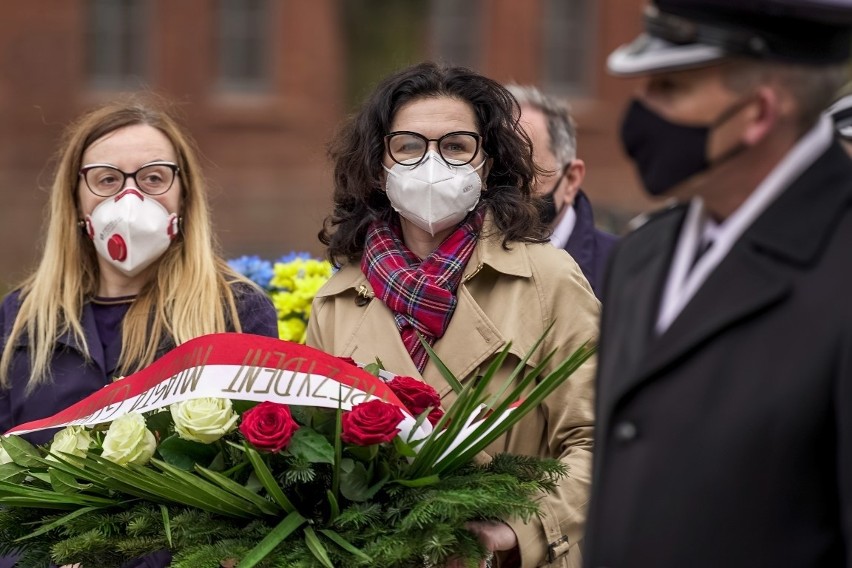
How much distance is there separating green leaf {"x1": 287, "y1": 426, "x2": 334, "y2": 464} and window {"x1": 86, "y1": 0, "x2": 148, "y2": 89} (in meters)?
17.9

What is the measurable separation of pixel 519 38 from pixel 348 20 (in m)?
5.60

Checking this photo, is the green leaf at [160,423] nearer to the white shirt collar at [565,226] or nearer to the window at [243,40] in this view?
the white shirt collar at [565,226]

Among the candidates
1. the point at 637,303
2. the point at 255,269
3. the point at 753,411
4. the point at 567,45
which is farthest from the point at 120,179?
the point at 567,45

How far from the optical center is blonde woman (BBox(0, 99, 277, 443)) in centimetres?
432

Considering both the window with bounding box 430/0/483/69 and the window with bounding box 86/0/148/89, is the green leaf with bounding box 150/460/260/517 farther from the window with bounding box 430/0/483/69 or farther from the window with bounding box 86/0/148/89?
the window with bounding box 430/0/483/69

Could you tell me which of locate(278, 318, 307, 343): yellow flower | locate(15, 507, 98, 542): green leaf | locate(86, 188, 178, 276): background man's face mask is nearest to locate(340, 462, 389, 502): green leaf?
locate(15, 507, 98, 542): green leaf

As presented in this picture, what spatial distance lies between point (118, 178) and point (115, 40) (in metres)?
16.6

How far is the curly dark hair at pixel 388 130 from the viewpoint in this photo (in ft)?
12.7

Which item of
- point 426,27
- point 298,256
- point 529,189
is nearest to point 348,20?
point 426,27

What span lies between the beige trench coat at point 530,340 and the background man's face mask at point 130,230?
0.92 meters

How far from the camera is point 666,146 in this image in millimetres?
2287

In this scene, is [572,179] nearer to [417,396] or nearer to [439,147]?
[439,147]

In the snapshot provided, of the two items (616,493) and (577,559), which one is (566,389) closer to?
(577,559)

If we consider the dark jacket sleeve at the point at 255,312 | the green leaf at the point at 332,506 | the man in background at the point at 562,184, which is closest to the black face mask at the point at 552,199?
the man in background at the point at 562,184
